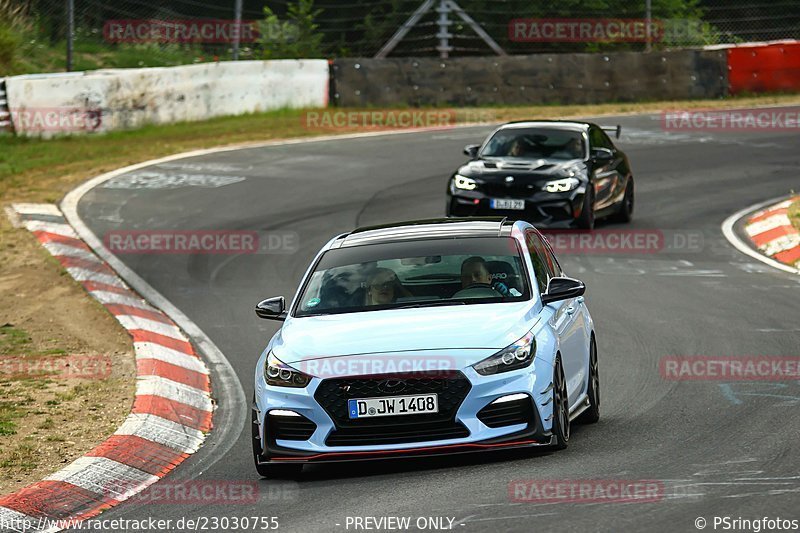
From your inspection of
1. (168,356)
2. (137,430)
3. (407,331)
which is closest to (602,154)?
(168,356)

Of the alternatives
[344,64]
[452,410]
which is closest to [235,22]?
[344,64]

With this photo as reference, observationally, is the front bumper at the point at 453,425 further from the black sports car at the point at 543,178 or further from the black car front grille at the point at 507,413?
the black sports car at the point at 543,178

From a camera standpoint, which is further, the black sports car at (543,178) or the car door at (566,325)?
the black sports car at (543,178)

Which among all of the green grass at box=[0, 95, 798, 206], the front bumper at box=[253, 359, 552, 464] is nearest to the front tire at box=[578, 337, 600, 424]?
the front bumper at box=[253, 359, 552, 464]

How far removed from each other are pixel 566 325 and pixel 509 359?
117 centimetres

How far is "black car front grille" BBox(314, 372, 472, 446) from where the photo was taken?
27.1 ft

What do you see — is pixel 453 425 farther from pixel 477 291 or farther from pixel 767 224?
pixel 767 224

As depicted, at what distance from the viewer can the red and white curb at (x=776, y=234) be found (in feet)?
57.5

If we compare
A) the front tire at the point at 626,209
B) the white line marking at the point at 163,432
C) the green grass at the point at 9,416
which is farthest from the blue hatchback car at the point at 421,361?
the front tire at the point at 626,209

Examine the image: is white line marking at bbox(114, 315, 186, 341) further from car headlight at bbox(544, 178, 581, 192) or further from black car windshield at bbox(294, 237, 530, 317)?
car headlight at bbox(544, 178, 581, 192)

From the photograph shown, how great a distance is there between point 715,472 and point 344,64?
80.0ft

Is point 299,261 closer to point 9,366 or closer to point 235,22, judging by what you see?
point 9,366

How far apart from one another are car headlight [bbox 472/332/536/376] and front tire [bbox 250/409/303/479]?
4.30 feet

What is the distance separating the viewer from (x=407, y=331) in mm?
8648
